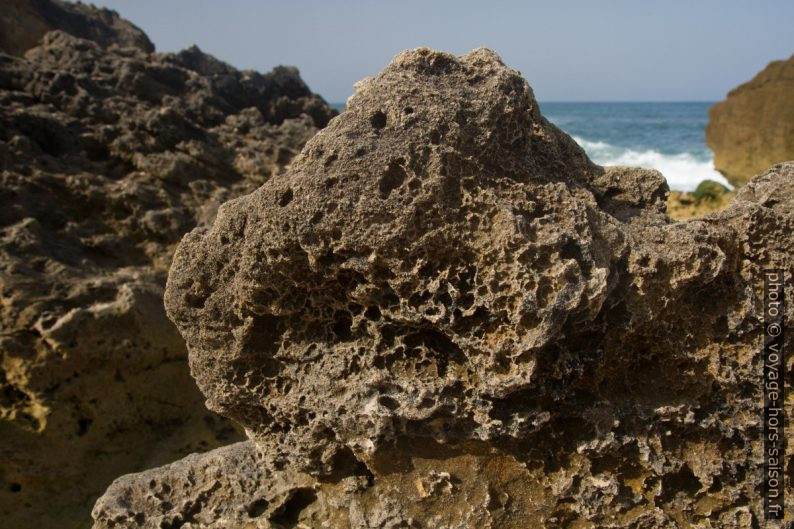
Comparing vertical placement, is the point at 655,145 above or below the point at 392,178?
above

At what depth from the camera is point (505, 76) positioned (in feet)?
7.38

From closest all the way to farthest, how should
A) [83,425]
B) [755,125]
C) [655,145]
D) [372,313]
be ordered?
[372,313] → [83,425] → [755,125] → [655,145]

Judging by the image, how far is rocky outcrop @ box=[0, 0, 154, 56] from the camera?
6832 mm

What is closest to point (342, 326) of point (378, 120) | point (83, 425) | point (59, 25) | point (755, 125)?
point (378, 120)

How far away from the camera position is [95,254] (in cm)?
455

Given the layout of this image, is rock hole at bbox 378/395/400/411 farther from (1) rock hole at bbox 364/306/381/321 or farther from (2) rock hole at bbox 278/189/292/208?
(2) rock hole at bbox 278/189/292/208

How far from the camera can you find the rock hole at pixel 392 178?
2.03 metres

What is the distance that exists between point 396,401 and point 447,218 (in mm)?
642

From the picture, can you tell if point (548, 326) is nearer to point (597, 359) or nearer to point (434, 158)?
point (597, 359)

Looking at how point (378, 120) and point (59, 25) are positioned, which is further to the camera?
point (59, 25)

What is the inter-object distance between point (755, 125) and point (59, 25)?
1468cm

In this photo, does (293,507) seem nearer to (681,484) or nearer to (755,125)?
(681,484)

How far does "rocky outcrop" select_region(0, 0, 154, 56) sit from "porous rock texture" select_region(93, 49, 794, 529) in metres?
5.77

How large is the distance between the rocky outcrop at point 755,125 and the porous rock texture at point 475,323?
1371cm
